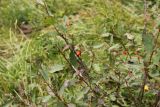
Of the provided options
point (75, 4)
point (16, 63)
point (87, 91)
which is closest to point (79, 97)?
point (87, 91)

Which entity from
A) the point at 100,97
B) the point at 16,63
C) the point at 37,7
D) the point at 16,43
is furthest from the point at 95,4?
the point at 100,97

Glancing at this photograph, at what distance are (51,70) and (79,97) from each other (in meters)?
0.19

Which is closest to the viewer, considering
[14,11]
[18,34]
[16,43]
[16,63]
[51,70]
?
[51,70]

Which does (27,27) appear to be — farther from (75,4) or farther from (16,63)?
(16,63)

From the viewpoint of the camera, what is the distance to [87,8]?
411cm

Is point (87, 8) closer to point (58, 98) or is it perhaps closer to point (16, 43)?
point (16, 43)

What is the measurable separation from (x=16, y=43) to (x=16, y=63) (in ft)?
1.52

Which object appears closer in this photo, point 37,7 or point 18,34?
point 18,34

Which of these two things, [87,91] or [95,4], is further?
[95,4]

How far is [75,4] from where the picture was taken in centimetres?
428

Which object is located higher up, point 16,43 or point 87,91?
point 87,91

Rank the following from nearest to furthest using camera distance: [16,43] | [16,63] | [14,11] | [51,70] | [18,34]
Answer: [51,70]
[16,63]
[16,43]
[18,34]
[14,11]

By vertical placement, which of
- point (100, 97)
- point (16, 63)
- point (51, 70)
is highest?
point (51, 70)

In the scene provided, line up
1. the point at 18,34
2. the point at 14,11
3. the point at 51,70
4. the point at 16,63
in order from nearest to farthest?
the point at 51,70 → the point at 16,63 → the point at 18,34 → the point at 14,11
